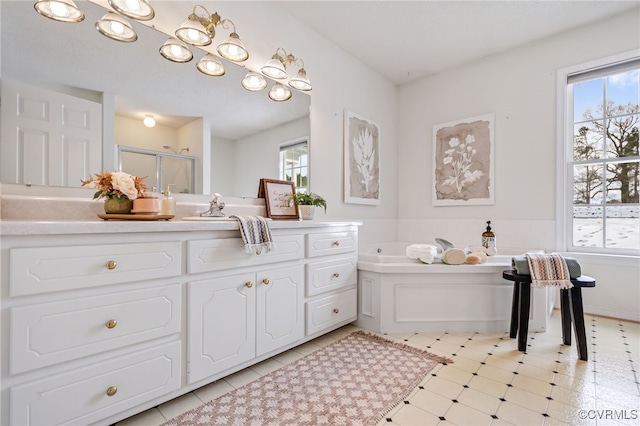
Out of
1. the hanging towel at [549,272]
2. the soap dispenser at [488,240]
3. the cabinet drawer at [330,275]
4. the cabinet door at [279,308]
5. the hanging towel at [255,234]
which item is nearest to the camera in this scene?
the hanging towel at [255,234]

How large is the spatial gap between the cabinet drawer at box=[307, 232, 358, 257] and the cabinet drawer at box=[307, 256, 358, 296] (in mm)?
76

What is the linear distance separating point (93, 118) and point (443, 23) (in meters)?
3.01

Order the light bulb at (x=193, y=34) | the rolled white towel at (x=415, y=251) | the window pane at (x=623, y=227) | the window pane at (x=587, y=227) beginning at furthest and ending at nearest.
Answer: the window pane at (x=587, y=227), the window pane at (x=623, y=227), the rolled white towel at (x=415, y=251), the light bulb at (x=193, y=34)

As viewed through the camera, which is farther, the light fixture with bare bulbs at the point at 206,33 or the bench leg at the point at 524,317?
the bench leg at the point at 524,317

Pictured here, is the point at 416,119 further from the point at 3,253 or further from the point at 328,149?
the point at 3,253

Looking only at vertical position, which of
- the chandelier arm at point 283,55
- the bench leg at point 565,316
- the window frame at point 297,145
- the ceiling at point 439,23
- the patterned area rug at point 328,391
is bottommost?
the patterned area rug at point 328,391

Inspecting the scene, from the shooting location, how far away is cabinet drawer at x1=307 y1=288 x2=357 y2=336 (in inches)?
86.6

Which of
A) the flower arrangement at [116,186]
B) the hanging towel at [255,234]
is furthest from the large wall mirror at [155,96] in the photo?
the hanging towel at [255,234]

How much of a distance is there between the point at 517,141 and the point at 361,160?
1.69m

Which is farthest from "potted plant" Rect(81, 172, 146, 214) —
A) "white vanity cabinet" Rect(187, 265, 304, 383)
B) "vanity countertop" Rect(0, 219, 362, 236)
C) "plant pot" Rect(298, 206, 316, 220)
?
"plant pot" Rect(298, 206, 316, 220)

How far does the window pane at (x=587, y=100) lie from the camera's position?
3.03 m

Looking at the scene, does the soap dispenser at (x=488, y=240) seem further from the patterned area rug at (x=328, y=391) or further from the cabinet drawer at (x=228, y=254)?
the cabinet drawer at (x=228, y=254)

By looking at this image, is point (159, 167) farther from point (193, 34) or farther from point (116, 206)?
point (193, 34)

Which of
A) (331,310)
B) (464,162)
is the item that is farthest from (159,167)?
(464,162)
